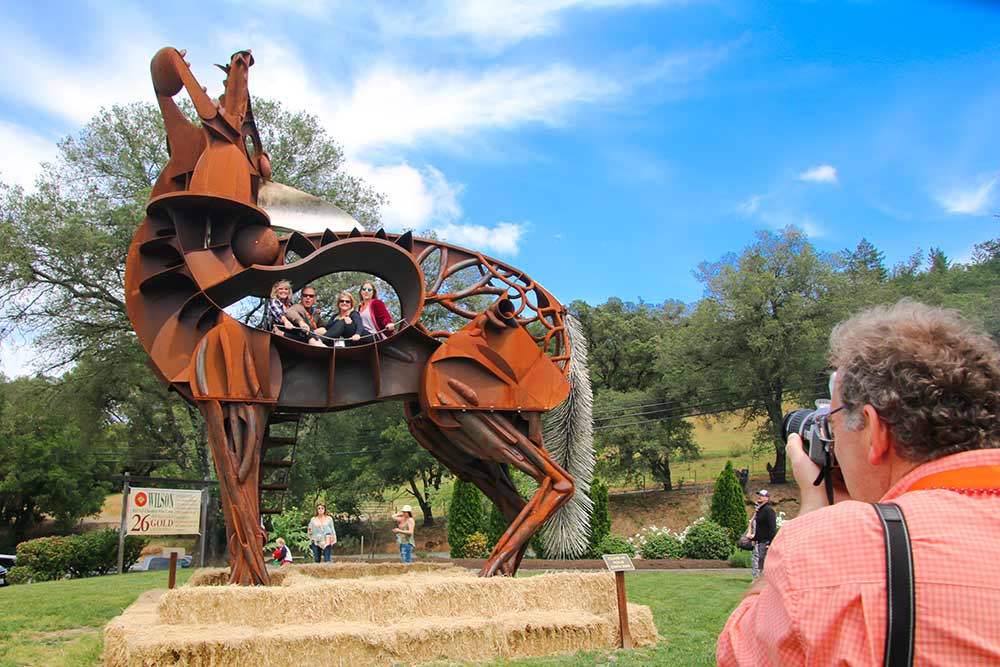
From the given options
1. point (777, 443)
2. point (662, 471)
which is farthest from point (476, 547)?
point (662, 471)

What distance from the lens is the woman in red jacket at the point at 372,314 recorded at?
8.54 m

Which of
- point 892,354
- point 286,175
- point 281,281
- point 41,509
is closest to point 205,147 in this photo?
point 281,281

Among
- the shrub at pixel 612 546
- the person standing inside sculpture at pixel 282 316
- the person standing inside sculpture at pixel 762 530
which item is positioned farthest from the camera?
the shrub at pixel 612 546

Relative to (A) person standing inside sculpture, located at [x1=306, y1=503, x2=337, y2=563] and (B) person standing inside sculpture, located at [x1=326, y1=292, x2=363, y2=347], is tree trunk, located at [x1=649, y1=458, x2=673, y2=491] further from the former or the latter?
(B) person standing inside sculpture, located at [x1=326, y1=292, x2=363, y2=347]

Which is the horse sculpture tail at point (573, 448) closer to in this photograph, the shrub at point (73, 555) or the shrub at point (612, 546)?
the shrub at point (612, 546)

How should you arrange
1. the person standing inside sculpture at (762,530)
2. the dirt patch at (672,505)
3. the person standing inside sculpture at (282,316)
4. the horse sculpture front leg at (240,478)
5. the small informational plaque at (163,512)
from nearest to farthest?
1. the horse sculpture front leg at (240,478)
2. the person standing inside sculpture at (282,316)
3. the person standing inside sculpture at (762,530)
4. the small informational plaque at (163,512)
5. the dirt patch at (672,505)

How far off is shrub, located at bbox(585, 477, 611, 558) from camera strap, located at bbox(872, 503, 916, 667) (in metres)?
14.9

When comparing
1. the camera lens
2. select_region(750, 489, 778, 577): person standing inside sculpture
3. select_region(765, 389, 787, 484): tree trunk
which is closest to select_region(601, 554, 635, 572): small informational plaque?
select_region(750, 489, 778, 577): person standing inside sculpture

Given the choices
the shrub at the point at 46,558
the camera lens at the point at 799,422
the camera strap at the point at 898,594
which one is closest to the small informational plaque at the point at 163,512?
the shrub at the point at 46,558

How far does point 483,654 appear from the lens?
638cm

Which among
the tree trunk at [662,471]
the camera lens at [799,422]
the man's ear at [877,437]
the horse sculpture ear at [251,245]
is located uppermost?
the horse sculpture ear at [251,245]

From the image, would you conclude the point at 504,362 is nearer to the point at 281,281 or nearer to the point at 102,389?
the point at 281,281

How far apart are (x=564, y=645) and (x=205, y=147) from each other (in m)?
6.16

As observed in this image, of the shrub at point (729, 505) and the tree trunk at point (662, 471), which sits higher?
the tree trunk at point (662, 471)
